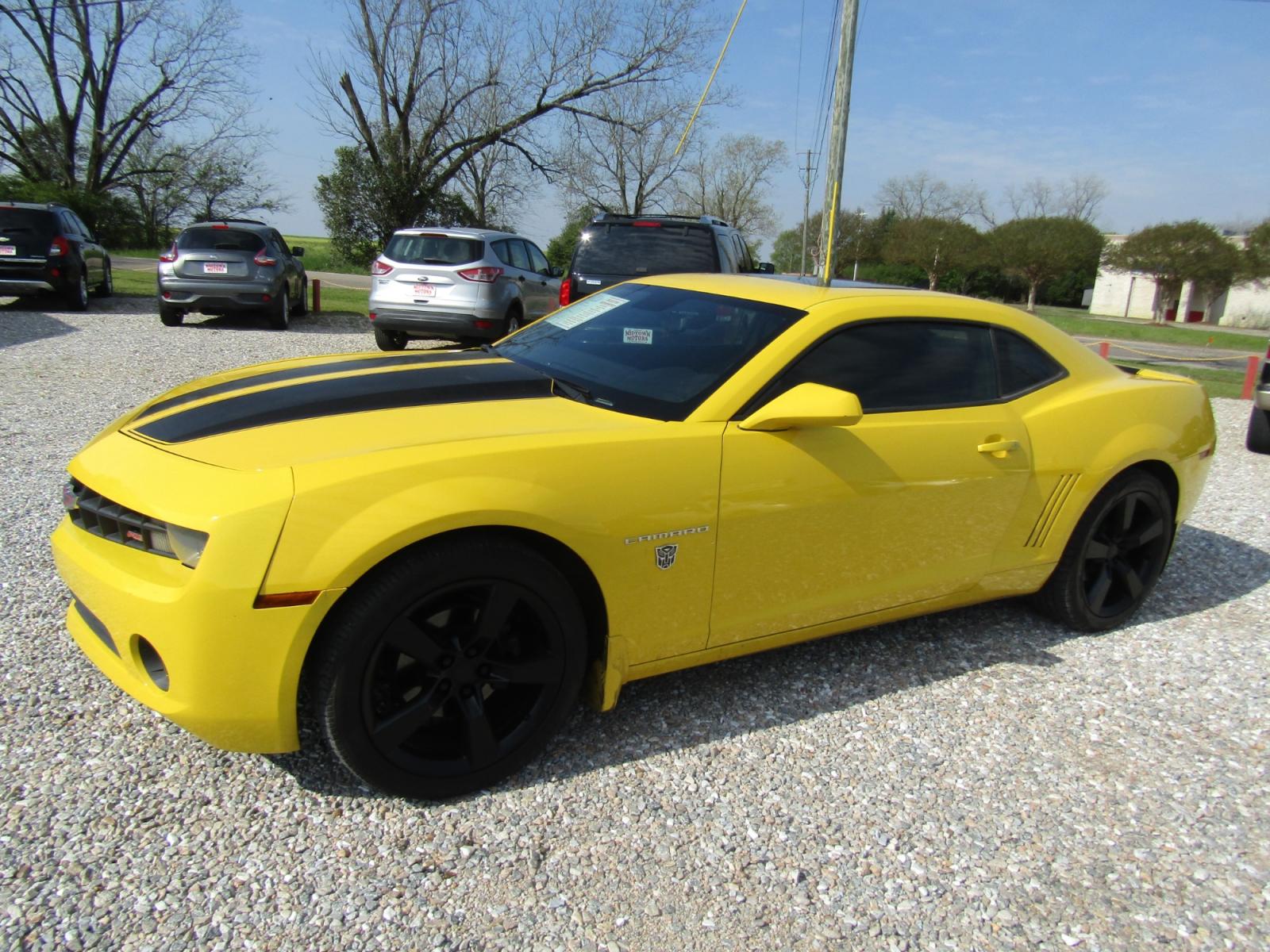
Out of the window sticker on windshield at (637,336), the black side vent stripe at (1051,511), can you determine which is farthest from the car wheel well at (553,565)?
the black side vent stripe at (1051,511)

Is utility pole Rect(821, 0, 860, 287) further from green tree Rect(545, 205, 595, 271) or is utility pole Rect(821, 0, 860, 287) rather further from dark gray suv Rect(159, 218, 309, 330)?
green tree Rect(545, 205, 595, 271)

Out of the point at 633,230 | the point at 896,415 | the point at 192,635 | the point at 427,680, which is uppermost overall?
the point at 633,230

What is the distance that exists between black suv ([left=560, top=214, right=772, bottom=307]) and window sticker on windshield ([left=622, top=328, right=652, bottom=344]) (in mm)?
5977

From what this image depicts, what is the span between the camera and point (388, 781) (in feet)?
8.02

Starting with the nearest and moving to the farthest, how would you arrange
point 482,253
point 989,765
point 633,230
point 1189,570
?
point 989,765 → point 1189,570 → point 633,230 → point 482,253

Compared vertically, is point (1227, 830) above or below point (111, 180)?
below

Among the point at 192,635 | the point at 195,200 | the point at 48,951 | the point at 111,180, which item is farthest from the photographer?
the point at 195,200

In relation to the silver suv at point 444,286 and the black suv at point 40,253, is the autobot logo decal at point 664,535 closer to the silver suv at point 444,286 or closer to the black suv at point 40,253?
the silver suv at point 444,286

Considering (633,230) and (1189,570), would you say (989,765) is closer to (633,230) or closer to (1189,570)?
(1189,570)

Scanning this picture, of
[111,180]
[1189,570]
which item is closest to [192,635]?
[1189,570]

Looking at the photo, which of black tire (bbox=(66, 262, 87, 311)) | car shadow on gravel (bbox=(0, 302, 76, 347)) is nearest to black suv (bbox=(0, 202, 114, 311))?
black tire (bbox=(66, 262, 87, 311))

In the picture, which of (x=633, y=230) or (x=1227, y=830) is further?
(x=633, y=230)

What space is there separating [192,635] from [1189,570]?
16.4 ft

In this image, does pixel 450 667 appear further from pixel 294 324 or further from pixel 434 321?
pixel 294 324
